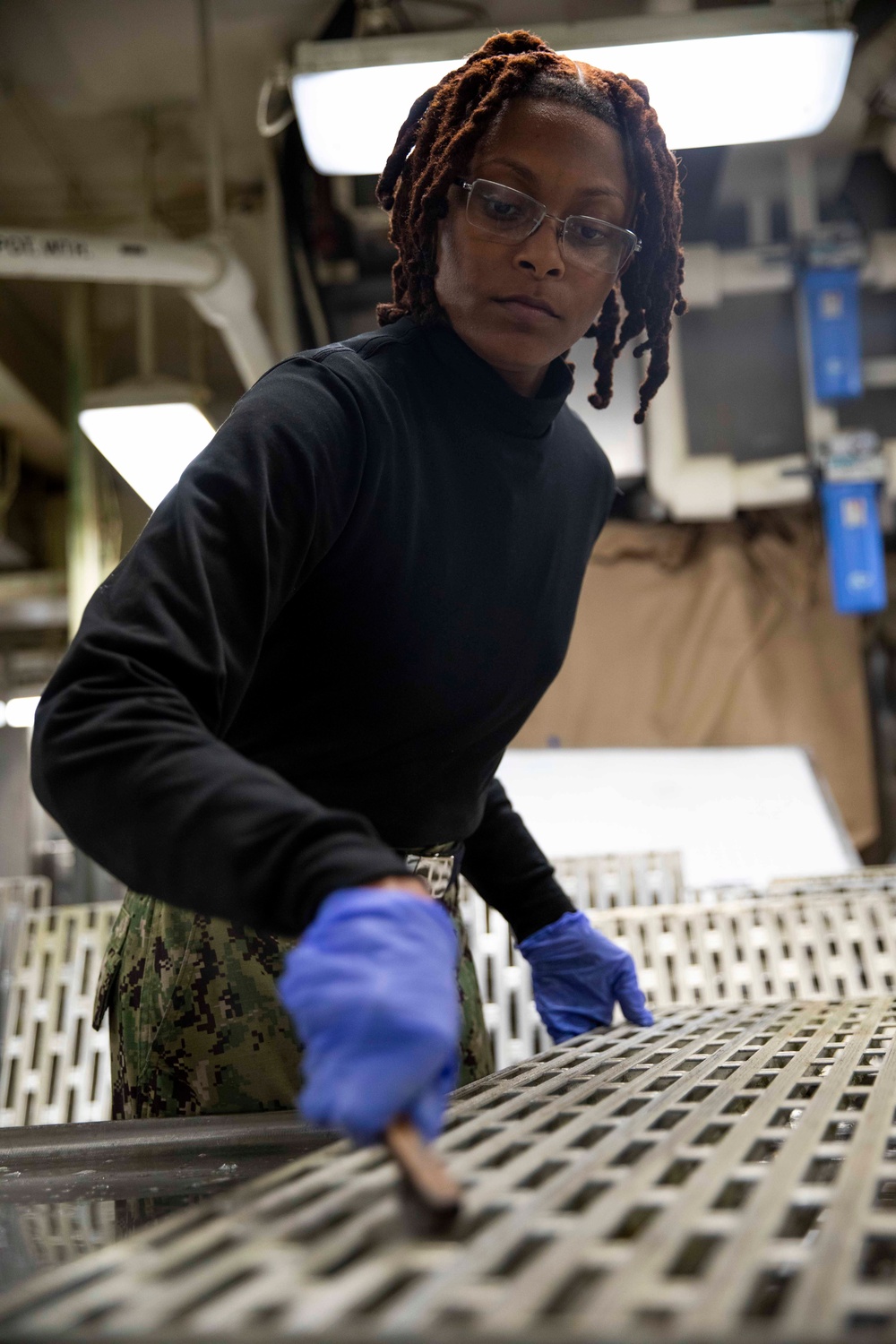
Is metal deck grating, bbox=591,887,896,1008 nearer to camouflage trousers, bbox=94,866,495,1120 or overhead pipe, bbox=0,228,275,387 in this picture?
camouflage trousers, bbox=94,866,495,1120

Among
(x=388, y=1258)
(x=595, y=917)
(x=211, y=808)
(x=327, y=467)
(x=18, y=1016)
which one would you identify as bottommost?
(x=18, y=1016)

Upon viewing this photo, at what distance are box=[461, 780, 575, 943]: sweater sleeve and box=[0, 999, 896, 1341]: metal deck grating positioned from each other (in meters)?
0.59

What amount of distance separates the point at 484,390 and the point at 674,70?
1489 mm

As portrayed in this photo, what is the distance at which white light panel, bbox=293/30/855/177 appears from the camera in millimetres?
2201

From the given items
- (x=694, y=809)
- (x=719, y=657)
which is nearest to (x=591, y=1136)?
(x=694, y=809)

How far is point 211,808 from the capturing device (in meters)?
0.64

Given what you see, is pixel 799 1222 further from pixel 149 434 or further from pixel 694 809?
pixel 149 434

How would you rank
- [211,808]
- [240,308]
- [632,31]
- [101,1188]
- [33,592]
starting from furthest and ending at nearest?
[33,592] → [240,308] → [632,31] → [101,1188] → [211,808]

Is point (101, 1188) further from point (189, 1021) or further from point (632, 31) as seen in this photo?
point (632, 31)

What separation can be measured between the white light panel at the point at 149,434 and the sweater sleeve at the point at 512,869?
7.18 feet

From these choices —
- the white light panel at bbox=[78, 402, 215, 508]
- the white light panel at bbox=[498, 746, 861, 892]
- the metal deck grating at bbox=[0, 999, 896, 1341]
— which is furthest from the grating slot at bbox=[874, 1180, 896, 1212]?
the white light panel at bbox=[78, 402, 215, 508]

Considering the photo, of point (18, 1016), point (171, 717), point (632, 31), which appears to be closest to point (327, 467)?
point (171, 717)

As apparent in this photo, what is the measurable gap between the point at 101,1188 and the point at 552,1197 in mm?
431

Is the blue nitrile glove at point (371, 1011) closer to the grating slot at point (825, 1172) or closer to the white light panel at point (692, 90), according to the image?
the grating slot at point (825, 1172)
